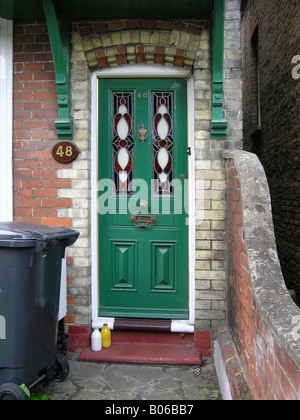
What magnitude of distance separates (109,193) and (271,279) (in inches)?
85.7

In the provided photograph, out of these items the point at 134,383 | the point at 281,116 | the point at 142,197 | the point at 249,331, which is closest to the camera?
the point at 249,331

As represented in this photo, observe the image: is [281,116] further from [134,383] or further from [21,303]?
[21,303]

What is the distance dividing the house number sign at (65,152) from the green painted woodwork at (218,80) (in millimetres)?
1426

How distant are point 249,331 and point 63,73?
9.59 ft

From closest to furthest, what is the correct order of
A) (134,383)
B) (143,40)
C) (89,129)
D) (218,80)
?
(134,383), (218,80), (143,40), (89,129)

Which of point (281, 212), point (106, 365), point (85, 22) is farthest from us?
point (281, 212)

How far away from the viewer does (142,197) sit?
4.05m

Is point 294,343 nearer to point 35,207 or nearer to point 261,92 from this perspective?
point 35,207

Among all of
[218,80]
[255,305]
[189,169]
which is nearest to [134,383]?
[255,305]

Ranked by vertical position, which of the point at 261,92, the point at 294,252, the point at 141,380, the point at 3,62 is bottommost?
the point at 141,380

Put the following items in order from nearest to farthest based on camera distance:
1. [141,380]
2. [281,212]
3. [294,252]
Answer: [141,380] → [294,252] → [281,212]

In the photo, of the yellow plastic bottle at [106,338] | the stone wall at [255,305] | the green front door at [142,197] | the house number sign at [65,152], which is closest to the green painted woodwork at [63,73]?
the house number sign at [65,152]

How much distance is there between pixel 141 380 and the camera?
3307 mm

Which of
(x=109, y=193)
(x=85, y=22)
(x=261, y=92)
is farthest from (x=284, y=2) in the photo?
(x=109, y=193)
